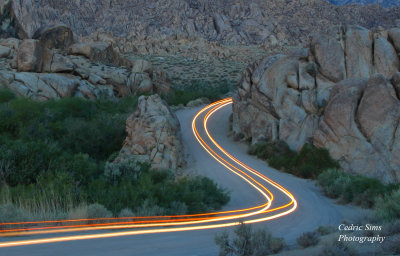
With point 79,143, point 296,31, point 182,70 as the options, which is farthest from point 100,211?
point 296,31

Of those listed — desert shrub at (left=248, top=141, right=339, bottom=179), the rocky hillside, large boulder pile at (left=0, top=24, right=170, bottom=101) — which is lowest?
desert shrub at (left=248, top=141, right=339, bottom=179)

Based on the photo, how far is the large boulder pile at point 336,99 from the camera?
20781 millimetres

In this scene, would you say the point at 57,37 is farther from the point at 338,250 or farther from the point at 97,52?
the point at 338,250

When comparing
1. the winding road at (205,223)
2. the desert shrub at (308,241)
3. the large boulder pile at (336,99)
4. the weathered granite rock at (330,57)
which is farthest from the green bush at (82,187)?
the weathered granite rock at (330,57)

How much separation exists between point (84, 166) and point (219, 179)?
854 cm

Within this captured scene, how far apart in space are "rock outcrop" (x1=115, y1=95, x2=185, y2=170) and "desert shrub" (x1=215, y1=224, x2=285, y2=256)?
46.3ft

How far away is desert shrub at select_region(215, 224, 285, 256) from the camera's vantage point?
643cm

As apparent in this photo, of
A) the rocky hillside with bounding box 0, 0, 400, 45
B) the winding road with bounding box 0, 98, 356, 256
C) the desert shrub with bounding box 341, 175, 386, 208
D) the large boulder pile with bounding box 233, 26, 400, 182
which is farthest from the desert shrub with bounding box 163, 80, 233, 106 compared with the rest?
the rocky hillside with bounding box 0, 0, 400, 45

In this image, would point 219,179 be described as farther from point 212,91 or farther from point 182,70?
point 182,70

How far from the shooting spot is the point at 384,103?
68.6 feet

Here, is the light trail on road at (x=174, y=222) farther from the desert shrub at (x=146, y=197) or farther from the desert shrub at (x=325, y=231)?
the desert shrub at (x=325, y=231)

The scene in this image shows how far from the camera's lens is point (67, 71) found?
38.2 meters

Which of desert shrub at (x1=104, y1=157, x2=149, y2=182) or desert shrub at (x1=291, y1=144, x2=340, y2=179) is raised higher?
desert shrub at (x1=104, y1=157, x2=149, y2=182)

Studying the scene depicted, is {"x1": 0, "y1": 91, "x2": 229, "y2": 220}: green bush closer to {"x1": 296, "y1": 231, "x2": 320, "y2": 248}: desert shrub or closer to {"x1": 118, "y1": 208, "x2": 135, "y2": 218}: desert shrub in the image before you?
{"x1": 118, "y1": 208, "x2": 135, "y2": 218}: desert shrub
